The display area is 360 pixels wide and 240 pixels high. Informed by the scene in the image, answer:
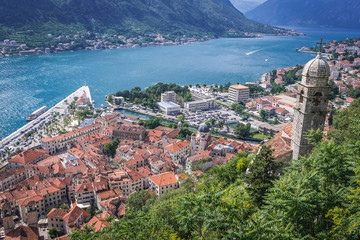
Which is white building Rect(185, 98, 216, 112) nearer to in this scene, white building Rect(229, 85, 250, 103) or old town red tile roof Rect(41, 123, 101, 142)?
white building Rect(229, 85, 250, 103)

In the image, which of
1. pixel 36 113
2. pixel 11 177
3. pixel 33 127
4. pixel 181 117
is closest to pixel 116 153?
pixel 11 177

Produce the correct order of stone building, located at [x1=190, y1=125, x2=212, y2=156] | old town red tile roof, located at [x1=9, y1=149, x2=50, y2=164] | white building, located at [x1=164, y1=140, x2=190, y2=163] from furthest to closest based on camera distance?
stone building, located at [x1=190, y1=125, x2=212, y2=156]
white building, located at [x1=164, y1=140, x2=190, y2=163]
old town red tile roof, located at [x1=9, y1=149, x2=50, y2=164]

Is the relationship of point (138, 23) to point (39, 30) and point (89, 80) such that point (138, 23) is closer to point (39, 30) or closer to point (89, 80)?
point (39, 30)

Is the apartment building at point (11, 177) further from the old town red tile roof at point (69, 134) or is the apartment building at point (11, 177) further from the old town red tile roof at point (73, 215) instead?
the old town red tile roof at point (73, 215)

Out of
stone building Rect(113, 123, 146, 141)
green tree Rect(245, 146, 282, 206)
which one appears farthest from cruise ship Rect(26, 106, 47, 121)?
green tree Rect(245, 146, 282, 206)

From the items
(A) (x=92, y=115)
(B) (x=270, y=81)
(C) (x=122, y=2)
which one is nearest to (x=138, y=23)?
(C) (x=122, y=2)

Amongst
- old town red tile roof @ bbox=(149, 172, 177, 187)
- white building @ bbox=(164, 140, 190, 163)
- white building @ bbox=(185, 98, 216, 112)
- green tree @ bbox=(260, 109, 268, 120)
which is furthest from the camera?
white building @ bbox=(185, 98, 216, 112)

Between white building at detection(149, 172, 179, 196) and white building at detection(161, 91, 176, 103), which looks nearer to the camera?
white building at detection(149, 172, 179, 196)
